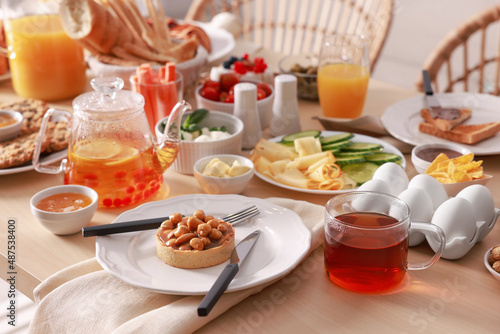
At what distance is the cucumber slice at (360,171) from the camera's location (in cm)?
125

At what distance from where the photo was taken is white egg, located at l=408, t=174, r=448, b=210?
1043 millimetres

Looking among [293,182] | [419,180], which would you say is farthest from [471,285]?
[293,182]

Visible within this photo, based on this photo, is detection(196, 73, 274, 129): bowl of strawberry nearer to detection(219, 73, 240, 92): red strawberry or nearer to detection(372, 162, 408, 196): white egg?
detection(219, 73, 240, 92): red strawberry

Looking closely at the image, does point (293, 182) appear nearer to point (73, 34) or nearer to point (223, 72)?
point (223, 72)

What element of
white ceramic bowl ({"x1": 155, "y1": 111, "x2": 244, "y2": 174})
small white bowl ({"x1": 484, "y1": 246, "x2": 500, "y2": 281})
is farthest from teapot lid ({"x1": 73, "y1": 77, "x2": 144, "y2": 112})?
small white bowl ({"x1": 484, "y1": 246, "x2": 500, "y2": 281})

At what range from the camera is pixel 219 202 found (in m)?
1.14

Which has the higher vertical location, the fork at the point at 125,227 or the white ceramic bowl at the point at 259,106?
the white ceramic bowl at the point at 259,106

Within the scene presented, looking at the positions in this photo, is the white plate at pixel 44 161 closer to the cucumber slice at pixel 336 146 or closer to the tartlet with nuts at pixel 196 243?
the tartlet with nuts at pixel 196 243

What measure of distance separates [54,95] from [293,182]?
3.00 feet

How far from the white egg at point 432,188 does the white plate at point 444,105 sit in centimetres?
37

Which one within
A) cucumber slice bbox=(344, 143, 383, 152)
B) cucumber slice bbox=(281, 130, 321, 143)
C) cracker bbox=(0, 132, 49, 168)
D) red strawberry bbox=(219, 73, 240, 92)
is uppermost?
red strawberry bbox=(219, 73, 240, 92)

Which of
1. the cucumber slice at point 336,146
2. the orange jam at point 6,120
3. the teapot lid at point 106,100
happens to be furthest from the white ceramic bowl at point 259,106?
the orange jam at point 6,120

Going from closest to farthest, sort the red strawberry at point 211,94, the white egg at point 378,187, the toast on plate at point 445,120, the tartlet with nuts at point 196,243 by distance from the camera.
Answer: the tartlet with nuts at point 196,243, the white egg at point 378,187, the toast on plate at point 445,120, the red strawberry at point 211,94

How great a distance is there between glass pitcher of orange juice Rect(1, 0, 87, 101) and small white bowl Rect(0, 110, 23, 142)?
0.96ft
